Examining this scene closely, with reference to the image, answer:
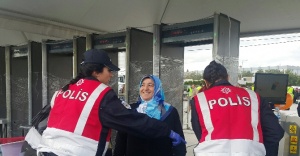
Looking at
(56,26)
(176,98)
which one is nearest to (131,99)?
(176,98)

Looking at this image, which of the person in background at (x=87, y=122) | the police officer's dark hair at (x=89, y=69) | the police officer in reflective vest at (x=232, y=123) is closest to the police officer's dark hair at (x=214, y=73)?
the police officer in reflective vest at (x=232, y=123)

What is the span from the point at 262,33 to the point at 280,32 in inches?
10.6

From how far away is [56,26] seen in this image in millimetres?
4625

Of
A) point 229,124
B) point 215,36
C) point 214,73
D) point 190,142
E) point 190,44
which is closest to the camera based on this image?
point 229,124

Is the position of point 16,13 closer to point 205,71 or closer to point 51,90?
point 51,90

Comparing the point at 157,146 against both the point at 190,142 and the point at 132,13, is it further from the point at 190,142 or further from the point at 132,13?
the point at 190,142

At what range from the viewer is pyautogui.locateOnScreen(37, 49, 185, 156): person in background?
4.57ft

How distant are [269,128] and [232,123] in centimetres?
26

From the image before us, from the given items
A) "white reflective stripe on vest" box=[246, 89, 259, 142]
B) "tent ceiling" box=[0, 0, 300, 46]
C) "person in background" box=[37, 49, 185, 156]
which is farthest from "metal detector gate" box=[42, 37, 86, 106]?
"white reflective stripe on vest" box=[246, 89, 259, 142]

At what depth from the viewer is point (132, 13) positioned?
167 inches

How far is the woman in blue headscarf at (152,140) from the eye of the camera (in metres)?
1.85

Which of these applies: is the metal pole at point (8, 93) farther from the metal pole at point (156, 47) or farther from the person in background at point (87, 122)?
the person in background at point (87, 122)

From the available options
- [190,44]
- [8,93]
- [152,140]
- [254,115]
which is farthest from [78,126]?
[8,93]

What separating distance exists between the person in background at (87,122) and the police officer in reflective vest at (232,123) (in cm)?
26
